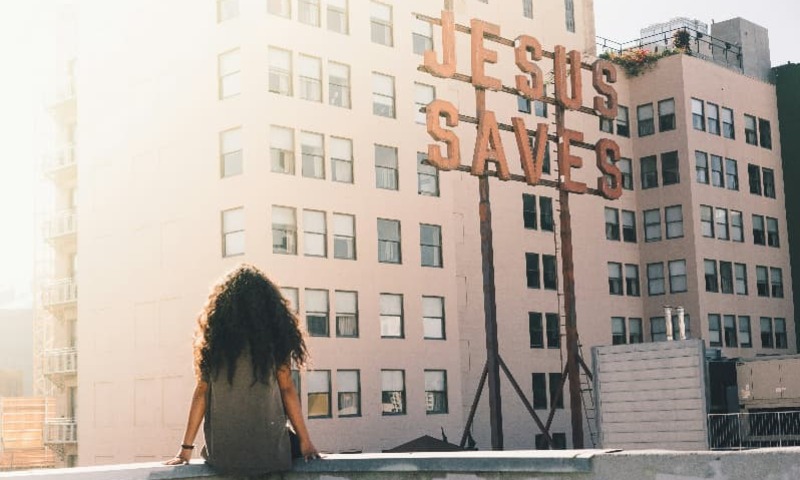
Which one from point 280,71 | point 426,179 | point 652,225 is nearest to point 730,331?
point 652,225

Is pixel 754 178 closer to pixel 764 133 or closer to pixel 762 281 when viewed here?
pixel 764 133

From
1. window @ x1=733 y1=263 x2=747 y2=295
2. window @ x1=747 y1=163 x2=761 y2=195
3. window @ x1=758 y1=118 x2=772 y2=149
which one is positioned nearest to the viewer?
window @ x1=733 y1=263 x2=747 y2=295

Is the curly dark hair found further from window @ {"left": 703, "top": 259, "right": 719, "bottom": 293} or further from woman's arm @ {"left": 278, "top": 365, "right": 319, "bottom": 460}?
window @ {"left": 703, "top": 259, "right": 719, "bottom": 293}

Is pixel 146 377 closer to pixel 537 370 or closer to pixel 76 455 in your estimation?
pixel 76 455

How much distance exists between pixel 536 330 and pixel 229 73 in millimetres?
19136

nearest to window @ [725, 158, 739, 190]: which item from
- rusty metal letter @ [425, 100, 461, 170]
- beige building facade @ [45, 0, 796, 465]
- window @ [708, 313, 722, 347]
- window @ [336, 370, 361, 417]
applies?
window @ [708, 313, 722, 347]

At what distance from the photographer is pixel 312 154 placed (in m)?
41.8

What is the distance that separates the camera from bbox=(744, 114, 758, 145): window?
6238 cm

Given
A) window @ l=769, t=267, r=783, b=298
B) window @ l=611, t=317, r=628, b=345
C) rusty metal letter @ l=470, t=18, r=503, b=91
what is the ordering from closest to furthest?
rusty metal letter @ l=470, t=18, r=503, b=91 < window @ l=611, t=317, r=628, b=345 < window @ l=769, t=267, r=783, b=298

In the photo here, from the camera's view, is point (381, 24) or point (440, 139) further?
point (381, 24)

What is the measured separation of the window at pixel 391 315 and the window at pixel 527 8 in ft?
59.0

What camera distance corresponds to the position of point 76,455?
1877 inches

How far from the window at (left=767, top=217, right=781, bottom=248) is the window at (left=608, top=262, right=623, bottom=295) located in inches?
448

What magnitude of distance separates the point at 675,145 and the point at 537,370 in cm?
1556
